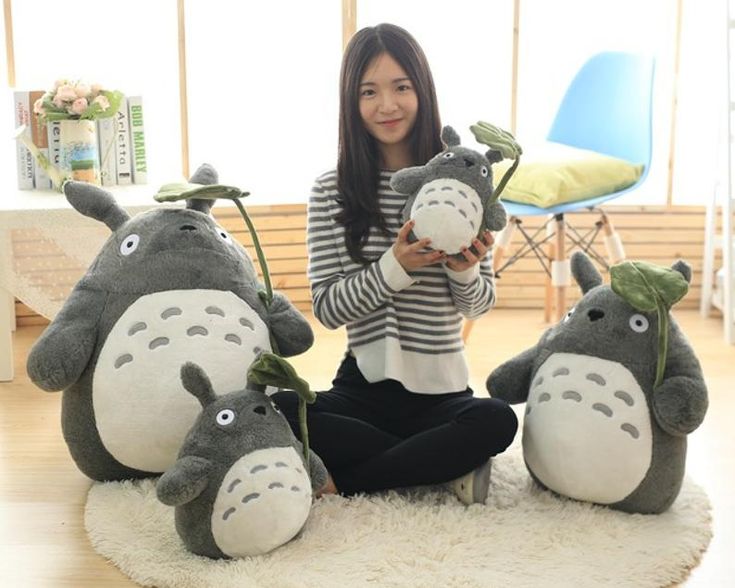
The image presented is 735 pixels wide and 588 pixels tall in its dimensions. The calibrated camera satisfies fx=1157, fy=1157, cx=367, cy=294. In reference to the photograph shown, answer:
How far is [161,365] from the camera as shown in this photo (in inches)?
77.0

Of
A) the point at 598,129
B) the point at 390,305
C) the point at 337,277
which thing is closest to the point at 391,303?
the point at 390,305

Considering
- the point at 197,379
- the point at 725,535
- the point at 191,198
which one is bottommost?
the point at 725,535

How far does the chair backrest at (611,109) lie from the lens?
321 cm

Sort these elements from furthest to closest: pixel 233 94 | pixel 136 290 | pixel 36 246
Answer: pixel 233 94 → pixel 36 246 → pixel 136 290

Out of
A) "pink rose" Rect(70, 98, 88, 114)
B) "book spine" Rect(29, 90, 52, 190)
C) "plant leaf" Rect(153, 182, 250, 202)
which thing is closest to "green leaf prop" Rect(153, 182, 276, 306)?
"plant leaf" Rect(153, 182, 250, 202)

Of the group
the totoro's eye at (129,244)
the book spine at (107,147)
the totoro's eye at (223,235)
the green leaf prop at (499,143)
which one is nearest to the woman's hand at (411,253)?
the green leaf prop at (499,143)

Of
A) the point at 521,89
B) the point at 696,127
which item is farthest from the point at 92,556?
the point at 696,127

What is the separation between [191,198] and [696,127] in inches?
81.9

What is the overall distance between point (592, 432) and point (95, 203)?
0.99 metres

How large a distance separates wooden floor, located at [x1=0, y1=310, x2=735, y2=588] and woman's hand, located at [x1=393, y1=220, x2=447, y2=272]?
2.12 feet

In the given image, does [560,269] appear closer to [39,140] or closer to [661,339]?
[661,339]

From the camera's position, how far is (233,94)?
3.58 meters

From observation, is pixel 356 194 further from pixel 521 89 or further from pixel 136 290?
pixel 521 89

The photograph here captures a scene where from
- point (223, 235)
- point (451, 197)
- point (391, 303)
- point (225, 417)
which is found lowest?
point (225, 417)
